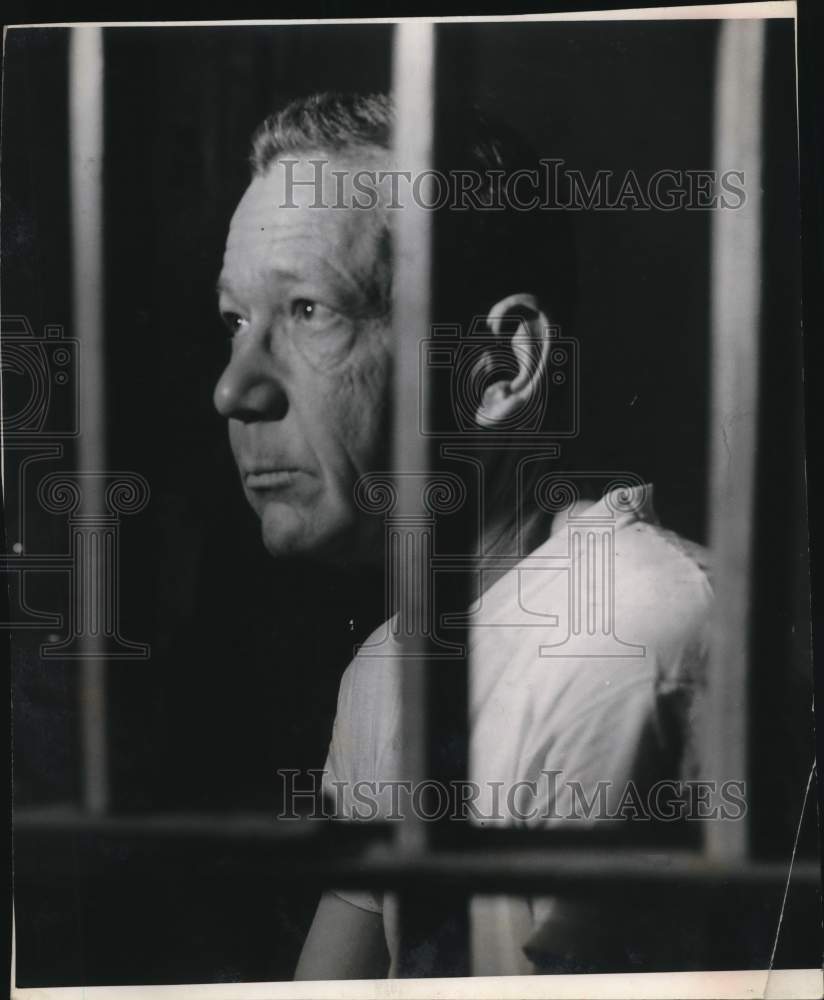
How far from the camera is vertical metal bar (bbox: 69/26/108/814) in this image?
1848 mm

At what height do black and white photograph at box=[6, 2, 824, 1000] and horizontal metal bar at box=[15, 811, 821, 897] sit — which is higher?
black and white photograph at box=[6, 2, 824, 1000]

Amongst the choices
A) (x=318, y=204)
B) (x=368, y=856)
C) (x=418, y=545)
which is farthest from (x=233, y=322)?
(x=368, y=856)

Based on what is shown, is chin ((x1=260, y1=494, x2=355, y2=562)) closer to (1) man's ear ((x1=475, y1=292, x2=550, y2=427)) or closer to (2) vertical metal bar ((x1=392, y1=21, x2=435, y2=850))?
(2) vertical metal bar ((x1=392, y1=21, x2=435, y2=850))

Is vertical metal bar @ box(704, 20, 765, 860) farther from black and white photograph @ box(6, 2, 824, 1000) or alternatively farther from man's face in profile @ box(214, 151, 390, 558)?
man's face in profile @ box(214, 151, 390, 558)

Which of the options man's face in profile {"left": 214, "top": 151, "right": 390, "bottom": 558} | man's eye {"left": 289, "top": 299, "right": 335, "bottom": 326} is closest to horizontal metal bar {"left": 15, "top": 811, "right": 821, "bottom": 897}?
man's face in profile {"left": 214, "top": 151, "right": 390, "bottom": 558}

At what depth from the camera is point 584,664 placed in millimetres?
1858

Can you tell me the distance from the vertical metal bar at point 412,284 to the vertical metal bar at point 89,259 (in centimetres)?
45

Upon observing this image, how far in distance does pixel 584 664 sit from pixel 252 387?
2.17 feet

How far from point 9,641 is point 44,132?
783mm

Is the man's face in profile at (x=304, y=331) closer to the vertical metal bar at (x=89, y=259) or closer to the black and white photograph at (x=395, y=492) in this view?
the black and white photograph at (x=395, y=492)

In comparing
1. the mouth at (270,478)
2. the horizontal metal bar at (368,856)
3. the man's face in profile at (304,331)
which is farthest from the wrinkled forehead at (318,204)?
the horizontal metal bar at (368,856)

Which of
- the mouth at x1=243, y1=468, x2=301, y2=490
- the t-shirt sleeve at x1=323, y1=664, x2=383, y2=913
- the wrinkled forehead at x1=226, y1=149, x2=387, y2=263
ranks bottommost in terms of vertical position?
the t-shirt sleeve at x1=323, y1=664, x2=383, y2=913

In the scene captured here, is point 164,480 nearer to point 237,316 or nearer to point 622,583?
point 237,316

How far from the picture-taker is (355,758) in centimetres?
188
